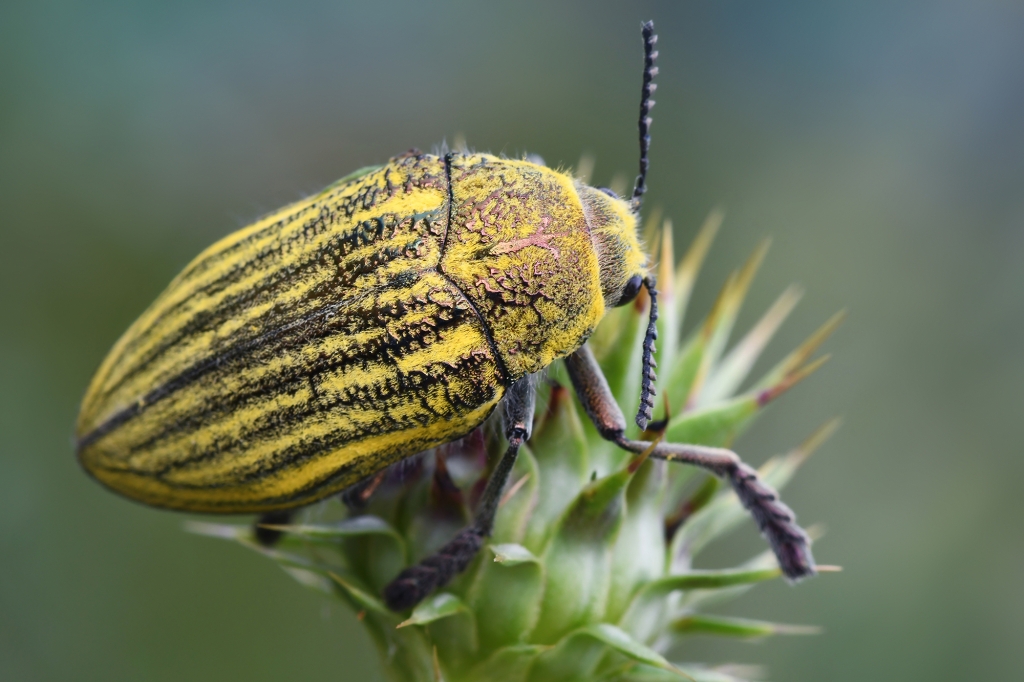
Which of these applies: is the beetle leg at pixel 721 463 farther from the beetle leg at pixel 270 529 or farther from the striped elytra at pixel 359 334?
the beetle leg at pixel 270 529

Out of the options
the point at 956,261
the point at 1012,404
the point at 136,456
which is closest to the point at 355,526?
the point at 136,456

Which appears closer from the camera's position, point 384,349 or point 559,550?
point 384,349

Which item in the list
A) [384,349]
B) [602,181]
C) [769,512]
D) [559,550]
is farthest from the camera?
[602,181]

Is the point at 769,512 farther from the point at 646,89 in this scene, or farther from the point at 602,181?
the point at 602,181

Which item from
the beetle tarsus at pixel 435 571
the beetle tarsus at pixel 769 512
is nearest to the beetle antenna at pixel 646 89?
the beetle tarsus at pixel 769 512

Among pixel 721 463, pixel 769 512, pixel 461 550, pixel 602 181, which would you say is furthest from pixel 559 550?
pixel 602 181

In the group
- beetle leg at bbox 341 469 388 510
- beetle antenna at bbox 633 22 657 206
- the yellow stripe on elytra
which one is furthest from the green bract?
the yellow stripe on elytra

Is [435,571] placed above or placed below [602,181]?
below
